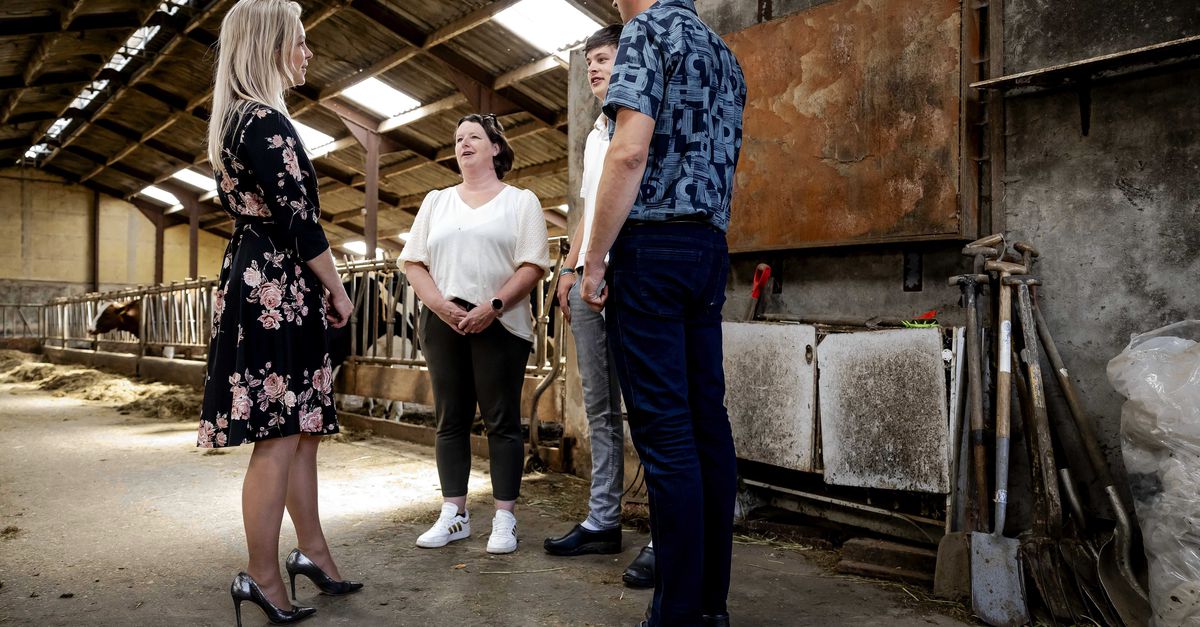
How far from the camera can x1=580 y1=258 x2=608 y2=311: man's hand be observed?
1722 mm

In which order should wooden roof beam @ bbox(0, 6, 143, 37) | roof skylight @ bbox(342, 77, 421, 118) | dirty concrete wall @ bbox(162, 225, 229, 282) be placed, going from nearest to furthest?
wooden roof beam @ bbox(0, 6, 143, 37) < roof skylight @ bbox(342, 77, 421, 118) < dirty concrete wall @ bbox(162, 225, 229, 282)

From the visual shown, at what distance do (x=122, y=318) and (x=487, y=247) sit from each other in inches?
433

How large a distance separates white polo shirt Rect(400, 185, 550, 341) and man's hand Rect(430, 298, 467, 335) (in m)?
0.06

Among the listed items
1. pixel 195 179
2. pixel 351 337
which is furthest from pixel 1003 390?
pixel 195 179

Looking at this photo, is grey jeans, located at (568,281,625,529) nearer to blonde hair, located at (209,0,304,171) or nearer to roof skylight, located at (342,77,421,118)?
blonde hair, located at (209,0,304,171)

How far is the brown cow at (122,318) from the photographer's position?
1154 centimetres

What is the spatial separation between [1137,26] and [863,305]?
45.9 inches

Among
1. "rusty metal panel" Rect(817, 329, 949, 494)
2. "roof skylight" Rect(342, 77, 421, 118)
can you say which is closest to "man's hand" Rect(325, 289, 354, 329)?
"rusty metal panel" Rect(817, 329, 949, 494)

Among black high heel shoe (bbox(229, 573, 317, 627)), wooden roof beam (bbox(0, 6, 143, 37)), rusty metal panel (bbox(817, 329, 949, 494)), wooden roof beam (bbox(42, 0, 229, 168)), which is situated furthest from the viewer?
wooden roof beam (bbox(42, 0, 229, 168))

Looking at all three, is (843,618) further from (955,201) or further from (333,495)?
(333,495)

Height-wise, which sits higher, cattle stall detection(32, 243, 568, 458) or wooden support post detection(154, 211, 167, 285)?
wooden support post detection(154, 211, 167, 285)

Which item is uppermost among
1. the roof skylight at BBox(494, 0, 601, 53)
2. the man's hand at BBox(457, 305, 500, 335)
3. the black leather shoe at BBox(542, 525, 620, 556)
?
the roof skylight at BBox(494, 0, 601, 53)

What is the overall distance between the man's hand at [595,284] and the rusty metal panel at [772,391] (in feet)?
3.85

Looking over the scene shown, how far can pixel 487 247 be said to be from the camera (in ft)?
9.05
